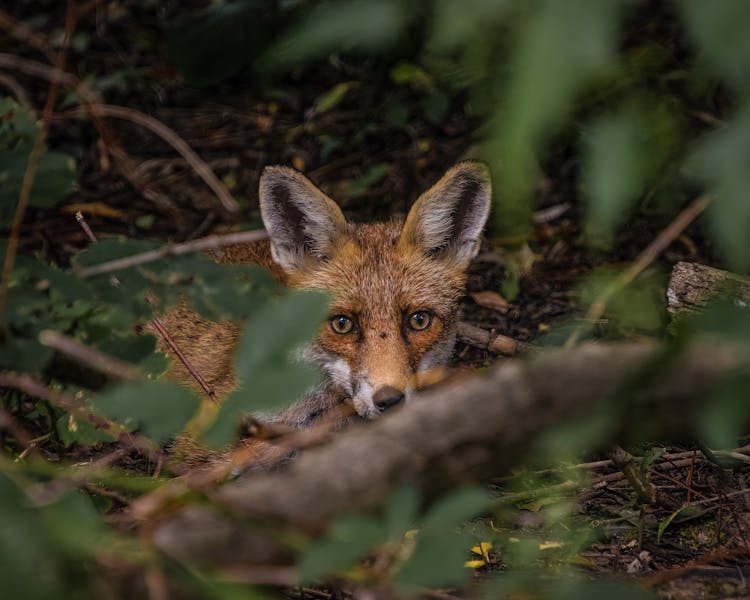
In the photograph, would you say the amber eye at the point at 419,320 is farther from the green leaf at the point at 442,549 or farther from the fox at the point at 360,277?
the green leaf at the point at 442,549

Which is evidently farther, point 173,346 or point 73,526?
point 173,346

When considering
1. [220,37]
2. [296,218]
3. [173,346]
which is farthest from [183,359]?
[220,37]

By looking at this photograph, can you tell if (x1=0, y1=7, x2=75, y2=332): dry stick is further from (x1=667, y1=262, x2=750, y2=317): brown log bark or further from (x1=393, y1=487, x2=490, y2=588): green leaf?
(x1=667, y1=262, x2=750, y2=317): brown log bark

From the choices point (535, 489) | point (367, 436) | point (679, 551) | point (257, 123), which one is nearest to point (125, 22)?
point (257, 123)

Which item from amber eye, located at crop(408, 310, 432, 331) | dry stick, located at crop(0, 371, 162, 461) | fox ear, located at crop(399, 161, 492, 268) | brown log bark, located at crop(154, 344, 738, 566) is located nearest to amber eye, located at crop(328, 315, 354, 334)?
amber eye, located at crop(408, 310, 432, 331)

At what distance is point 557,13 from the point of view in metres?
1.39

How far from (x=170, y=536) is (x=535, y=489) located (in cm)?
225

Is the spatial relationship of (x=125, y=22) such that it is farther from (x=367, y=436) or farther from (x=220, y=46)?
(x=367, y=436)

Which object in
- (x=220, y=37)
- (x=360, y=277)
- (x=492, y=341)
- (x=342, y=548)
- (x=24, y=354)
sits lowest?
(x=492, y=341)

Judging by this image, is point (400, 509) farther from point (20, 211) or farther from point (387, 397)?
point (387, 397)

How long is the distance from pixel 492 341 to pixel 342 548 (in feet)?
9.68

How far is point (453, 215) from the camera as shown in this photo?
444 centimetres

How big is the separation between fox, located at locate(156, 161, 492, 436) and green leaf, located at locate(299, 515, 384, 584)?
2.28 m

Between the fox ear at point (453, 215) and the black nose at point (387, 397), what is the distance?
1028 mm
